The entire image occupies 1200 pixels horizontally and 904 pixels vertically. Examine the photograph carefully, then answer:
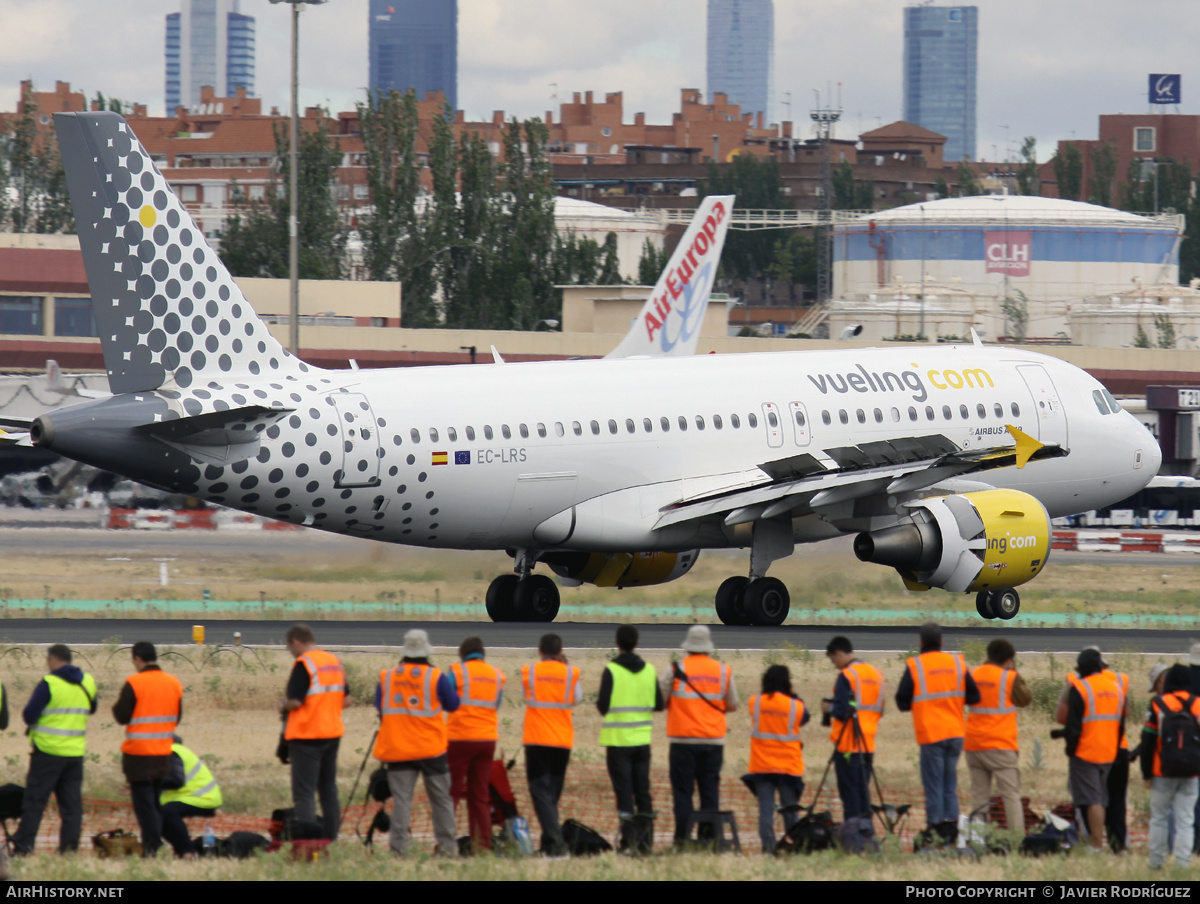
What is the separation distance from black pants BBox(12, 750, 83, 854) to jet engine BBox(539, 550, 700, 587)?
17.8 meters

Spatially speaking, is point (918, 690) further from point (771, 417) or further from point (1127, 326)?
point (1127, 326)

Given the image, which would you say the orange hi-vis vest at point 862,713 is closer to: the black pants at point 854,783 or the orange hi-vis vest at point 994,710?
the black pants at point 854,783

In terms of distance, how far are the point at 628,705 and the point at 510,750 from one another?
16.5 ft

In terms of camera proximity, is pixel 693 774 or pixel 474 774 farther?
pixel 693 774

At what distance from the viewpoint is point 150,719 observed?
46.7ft

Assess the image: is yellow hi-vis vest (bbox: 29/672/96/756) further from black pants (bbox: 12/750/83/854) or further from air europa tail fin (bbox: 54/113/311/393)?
air europa tail fin (bbox: 54/113/311/393)

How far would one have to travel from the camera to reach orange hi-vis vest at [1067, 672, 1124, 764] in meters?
14.5

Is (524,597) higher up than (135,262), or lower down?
lower down

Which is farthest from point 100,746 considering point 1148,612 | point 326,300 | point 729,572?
point 326,300

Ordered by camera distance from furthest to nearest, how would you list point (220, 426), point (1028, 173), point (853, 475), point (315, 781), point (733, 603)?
point (1028, 173)
point (733, 603)
point (853, 475)
point (220, 426)
point (315, 781)

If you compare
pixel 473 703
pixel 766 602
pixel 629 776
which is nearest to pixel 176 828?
pixel 473 703

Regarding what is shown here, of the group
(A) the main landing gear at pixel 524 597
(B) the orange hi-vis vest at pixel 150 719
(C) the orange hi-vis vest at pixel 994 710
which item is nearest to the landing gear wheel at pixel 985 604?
(A) the main landing gear at pixel 524 597

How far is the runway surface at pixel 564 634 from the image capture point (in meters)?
26.9

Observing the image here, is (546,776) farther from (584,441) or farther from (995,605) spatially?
(995,605)
